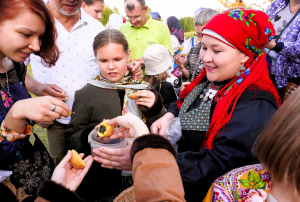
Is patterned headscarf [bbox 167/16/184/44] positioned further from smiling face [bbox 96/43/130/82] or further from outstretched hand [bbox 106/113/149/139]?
outstretched hand [bbox 106/113/149/139]

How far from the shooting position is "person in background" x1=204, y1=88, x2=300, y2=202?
980mm

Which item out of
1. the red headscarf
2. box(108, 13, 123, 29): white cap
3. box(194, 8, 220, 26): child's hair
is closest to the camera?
the red headscarf

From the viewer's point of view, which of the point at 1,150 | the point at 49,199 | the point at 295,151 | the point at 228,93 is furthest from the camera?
the point at 228,93

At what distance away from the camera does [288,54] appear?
2635 mm

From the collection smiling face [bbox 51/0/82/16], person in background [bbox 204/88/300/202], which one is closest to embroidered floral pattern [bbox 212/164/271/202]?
person in background [bbox 204/88/300/202]

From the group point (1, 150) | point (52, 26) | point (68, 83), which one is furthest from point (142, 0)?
point (1, 150)

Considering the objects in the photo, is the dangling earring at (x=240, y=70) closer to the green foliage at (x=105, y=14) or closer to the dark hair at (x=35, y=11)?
the dark hair at (x=35, y=11)

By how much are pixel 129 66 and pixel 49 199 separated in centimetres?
174

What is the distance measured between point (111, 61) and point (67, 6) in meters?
0.78

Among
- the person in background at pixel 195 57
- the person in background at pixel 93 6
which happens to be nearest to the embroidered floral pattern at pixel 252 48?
the person in background at pixel 195 57

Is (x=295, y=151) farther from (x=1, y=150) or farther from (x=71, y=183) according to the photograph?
(x=1, y=150)

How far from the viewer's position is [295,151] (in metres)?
0.96

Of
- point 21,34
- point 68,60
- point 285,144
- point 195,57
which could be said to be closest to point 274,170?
point 285,144

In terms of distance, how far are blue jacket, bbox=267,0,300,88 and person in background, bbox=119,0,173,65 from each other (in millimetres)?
1976
